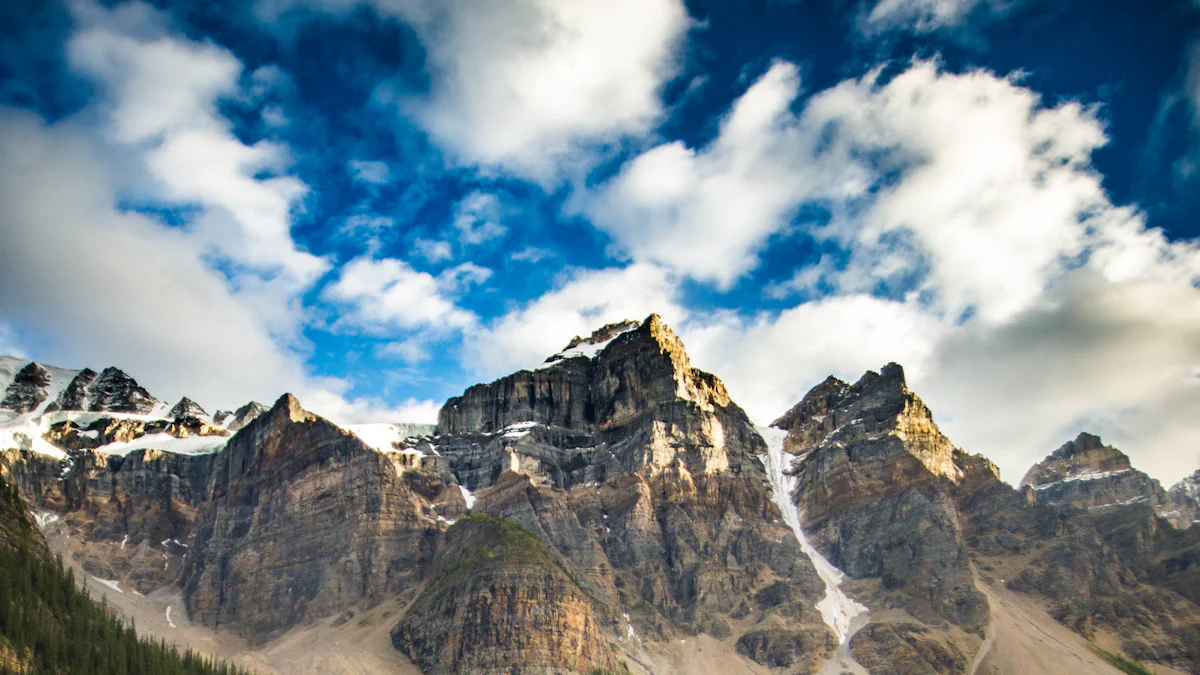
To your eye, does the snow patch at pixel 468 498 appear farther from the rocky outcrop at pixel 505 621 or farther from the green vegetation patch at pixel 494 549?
the rocky outcrop at pixel 505 621

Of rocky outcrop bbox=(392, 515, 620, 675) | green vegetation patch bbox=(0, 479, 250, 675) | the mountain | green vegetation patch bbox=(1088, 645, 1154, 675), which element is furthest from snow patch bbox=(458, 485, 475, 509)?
green vegetation patch bbox=(1088, 645, 1154, 675)

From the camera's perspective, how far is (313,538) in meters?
183

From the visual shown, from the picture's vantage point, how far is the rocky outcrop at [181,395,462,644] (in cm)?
17350

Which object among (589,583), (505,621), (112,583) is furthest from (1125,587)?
(112,583)

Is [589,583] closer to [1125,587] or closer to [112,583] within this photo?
[112,583]

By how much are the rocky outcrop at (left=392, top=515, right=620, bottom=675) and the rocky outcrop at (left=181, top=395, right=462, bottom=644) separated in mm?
14634

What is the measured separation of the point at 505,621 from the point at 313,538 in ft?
160

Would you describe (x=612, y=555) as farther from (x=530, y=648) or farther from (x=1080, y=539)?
(x=1080, y=539)

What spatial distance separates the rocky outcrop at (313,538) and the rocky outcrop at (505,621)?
48.0ft

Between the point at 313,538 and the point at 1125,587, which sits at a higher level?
the point at 313,538

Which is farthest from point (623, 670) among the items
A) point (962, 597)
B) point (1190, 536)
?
point (1190, 536)

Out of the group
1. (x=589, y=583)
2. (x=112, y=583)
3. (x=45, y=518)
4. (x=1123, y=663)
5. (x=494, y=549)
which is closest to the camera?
(x=494, y=549)

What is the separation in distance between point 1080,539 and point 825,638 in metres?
58.0

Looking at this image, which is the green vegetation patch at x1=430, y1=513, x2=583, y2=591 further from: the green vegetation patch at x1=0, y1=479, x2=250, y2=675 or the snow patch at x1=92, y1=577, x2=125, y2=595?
the snow patch at x1=92, y1=577, x2=125, y2=595
